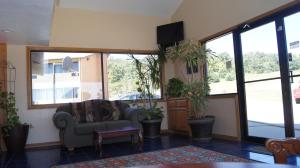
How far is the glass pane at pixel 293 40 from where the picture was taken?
3822 millimetres

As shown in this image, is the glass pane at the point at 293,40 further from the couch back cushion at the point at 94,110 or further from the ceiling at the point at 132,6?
the couch back cushion at the point at 94,110

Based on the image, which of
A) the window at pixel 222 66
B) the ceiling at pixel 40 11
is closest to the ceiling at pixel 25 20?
the ceiling at pixel 40 11

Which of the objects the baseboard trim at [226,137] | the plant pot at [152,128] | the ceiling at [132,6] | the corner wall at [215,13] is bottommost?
the baseboard trim at [226,137]

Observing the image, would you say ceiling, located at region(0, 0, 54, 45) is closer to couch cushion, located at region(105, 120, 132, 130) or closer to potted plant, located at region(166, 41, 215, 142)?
couch cushion, located at region(105, 120, 132, 130)

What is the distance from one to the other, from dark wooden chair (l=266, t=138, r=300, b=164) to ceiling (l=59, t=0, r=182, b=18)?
5712 millimetres

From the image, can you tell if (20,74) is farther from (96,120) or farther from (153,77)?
(153,77)

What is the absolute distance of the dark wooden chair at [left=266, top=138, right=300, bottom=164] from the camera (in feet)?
3.19

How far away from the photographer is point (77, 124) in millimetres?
4973

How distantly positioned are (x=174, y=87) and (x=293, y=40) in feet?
9.78

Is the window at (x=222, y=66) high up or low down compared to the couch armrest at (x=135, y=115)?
up

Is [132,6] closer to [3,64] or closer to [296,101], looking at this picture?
[3,64]

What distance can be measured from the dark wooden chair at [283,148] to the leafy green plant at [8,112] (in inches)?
198

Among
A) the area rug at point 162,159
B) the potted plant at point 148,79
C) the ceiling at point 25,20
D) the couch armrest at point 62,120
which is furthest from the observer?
the potted plant at point 148,79

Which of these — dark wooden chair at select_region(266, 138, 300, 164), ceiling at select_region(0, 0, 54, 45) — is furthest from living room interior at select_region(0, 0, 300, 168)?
dark wooden chair at select_region(266, 138, 300, 164)
